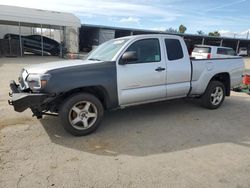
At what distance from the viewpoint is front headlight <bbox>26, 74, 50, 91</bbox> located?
419 centimetres

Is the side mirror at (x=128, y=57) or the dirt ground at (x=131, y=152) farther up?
the side mirror at (x=128, y=57)

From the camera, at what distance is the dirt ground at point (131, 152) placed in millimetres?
3281

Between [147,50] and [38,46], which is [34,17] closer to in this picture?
[38,46]

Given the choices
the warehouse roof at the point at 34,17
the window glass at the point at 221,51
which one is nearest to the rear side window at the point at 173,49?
the window glass at the point at 221,51

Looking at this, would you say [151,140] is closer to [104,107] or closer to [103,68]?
[104,107]

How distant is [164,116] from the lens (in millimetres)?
5957

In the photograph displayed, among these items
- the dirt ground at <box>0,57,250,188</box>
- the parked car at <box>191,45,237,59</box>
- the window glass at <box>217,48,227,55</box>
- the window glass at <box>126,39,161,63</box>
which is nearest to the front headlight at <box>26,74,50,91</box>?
the dirt ground at <box>0,57,250,188</box>

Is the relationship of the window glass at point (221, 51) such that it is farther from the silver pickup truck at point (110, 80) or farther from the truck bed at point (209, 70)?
the silver pickup truck at point (110, 80)

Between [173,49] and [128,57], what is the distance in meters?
1.44

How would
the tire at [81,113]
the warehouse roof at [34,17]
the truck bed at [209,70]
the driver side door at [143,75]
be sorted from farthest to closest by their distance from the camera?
the warehouse roof at [34,17] < the truck bed at [209,70] < the driver side door at [143,75] < the tire at [81,113]

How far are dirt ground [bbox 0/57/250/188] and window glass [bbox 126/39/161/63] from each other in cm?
138

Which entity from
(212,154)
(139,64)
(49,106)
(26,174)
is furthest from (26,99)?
(212,154)

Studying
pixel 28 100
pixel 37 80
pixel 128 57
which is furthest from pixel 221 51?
pixel 28 100

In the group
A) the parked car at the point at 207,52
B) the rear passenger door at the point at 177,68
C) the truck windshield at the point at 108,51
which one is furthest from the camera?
the parked car at the point at 207,52
